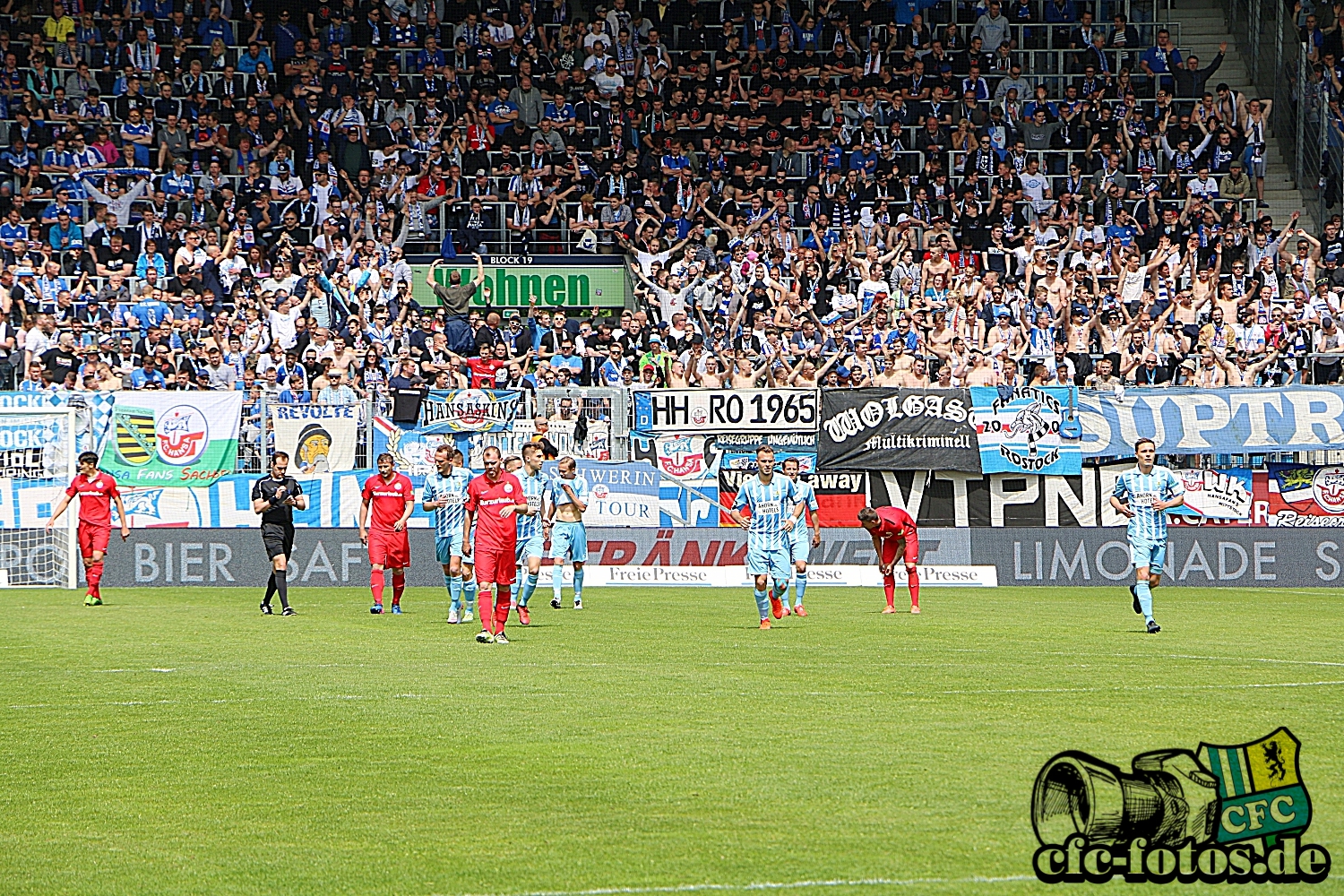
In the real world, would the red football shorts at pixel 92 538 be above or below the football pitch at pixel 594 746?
above

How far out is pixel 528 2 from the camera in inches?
1581

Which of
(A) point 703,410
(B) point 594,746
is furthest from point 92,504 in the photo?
(B) point 594,746

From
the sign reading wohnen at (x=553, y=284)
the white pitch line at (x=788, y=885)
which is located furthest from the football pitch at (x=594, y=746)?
the sign reading wohnen at (x=553, y=284)

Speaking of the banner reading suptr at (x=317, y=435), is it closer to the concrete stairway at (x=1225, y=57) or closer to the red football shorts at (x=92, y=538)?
the red football shorts at (x=92, y=538)

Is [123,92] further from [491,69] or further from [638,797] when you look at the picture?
[638,797]

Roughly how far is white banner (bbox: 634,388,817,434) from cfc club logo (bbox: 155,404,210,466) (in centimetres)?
732

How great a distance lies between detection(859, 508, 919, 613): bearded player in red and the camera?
23.2m

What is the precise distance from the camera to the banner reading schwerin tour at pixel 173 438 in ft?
93.5

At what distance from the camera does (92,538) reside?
26109mm

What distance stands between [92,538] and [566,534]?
7441 millimetres

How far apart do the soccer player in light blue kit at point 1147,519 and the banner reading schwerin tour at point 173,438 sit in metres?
15.6

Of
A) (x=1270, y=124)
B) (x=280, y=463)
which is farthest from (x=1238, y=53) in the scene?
(x=280, y=463)

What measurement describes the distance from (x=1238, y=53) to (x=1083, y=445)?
56.4ft

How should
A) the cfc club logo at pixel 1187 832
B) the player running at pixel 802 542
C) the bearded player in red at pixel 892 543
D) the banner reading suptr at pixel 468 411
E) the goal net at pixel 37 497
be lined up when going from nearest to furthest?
the cfc club logo at pixel 1187 832 < the player running at pixel 802 542 < the bearded player in red at pixel 892 543 < the goal net at pixel 37 497 < the banner reading suptr at pixel 468 411
